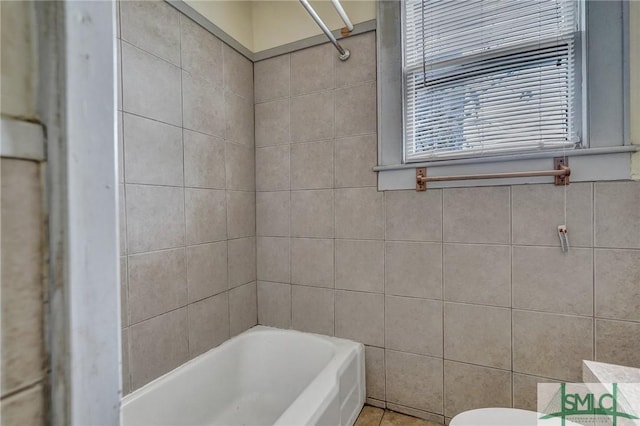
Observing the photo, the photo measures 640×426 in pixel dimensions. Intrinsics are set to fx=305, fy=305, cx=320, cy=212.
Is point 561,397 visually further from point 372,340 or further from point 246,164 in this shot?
point 246,164

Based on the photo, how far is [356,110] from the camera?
5.88ft

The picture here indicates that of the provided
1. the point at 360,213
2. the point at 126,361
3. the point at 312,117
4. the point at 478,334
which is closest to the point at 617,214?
the point at 478,334

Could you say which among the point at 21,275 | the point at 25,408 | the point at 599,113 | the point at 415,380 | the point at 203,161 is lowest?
the point at 415,380

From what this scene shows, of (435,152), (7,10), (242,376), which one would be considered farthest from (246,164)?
(7,10)

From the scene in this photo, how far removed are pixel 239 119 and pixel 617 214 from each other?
2003mm

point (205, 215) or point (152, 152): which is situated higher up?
point (152, 152)

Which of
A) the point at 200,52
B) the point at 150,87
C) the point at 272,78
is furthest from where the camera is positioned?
the point at 272,78

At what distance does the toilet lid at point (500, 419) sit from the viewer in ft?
3.75

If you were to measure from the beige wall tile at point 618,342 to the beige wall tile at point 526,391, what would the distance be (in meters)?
0.27

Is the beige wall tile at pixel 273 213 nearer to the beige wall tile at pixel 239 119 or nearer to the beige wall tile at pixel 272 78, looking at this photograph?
the beige wall tile at pixel 239 119

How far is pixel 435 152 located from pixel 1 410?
173 cm

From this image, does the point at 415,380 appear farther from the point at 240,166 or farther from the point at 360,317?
the point at 240,166

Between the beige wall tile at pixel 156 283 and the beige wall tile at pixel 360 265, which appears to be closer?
the beige wall tile at pixel 156 283

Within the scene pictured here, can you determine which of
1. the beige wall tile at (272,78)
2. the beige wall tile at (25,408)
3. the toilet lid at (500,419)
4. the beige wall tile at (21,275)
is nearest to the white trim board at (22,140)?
the beige wall tile at (21,275)
